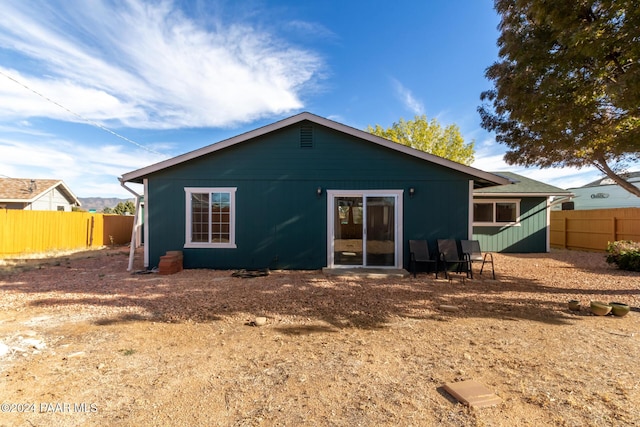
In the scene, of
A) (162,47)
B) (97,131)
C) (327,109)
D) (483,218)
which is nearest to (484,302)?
(483,218)

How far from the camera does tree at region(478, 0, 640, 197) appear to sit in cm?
470

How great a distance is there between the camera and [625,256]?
835 centimetres

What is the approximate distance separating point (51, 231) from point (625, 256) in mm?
19912

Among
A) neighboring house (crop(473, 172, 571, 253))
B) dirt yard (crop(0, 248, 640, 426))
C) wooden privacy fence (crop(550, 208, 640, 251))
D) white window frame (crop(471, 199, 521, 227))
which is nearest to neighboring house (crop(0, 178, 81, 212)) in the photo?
dirt yard (crop(0, 248, 640, 426))

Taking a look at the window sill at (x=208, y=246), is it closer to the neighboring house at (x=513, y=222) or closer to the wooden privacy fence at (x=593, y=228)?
the neighboring house at (x=513, y=222)

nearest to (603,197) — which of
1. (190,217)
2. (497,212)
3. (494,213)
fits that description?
(497,212)

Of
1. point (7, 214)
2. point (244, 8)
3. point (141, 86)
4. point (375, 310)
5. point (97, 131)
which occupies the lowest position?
point (375, 310)

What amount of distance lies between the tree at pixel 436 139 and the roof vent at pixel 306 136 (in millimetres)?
17987

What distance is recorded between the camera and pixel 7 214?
37.1 feet

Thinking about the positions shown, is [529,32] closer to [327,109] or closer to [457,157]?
[327,109]

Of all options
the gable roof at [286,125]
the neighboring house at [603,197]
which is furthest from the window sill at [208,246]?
the neighboring house at [603,197]

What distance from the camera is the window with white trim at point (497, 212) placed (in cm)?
1263

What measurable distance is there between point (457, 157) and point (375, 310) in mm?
23019

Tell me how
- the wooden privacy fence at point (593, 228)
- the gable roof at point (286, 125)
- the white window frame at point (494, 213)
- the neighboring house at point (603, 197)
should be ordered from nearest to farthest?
the gable roof at point (286, 125)
the wooden privacy fence at point (593, 228)
the white window frame at point (494, 213)
the neighboring house at point (603, 197)
